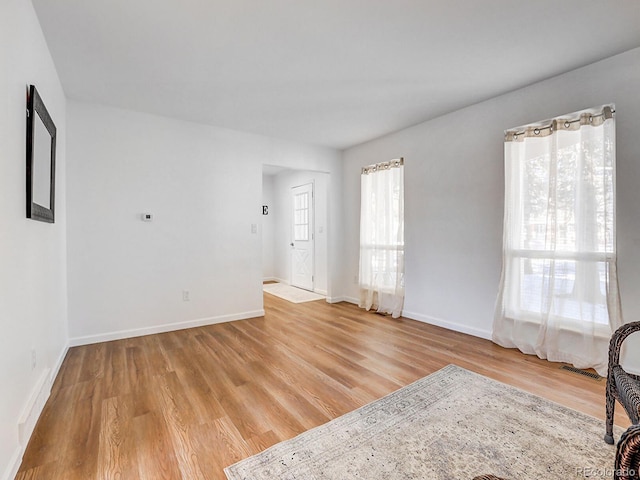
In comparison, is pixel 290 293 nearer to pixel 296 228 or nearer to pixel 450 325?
pixel 296 228

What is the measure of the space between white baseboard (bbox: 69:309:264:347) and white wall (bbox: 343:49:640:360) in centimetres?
231

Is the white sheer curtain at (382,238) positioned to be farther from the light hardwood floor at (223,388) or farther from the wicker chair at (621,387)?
the wicker chair at (621,387)

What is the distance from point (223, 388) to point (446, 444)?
156 cm

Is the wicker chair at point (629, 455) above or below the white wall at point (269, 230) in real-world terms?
below

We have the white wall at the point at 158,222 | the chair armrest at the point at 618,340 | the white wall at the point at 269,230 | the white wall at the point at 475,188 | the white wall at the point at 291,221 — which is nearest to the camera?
the chair armrest at the point at 618,340

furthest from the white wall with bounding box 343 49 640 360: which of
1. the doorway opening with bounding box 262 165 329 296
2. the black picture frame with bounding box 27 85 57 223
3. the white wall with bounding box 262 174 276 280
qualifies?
the black picture frame with bounding box 27 85 57 223

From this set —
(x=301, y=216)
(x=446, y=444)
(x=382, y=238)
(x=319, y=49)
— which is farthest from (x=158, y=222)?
(x=446, y=444)

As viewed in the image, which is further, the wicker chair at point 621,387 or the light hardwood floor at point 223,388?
the light hardwood floor at point 223,388

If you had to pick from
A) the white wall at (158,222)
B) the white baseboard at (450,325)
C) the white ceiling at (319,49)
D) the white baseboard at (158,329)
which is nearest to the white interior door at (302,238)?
the white wall at (158,222)

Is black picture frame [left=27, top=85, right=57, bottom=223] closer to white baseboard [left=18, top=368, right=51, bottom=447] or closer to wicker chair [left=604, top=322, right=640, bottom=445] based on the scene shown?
white baseboard [left=18, top=368, right=51, bottom=447]

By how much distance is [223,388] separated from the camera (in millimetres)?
2320

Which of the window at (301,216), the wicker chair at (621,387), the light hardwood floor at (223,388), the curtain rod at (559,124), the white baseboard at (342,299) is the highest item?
the curtain rod at (559,124)

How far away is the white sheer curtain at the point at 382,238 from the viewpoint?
4.23 m

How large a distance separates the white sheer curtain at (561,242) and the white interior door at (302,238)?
3.67 metres
